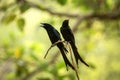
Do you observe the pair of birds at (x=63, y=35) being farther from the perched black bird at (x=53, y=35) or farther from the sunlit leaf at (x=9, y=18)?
the sunlit leaf at (x=9, y=18)

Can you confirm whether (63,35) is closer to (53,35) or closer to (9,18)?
(53,35)

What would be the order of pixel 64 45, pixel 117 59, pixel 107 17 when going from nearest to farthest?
pixel 64 45
pixel 107 17
pixel 117 59

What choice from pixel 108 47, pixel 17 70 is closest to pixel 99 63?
pixel 108 47

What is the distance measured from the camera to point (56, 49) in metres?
3.49

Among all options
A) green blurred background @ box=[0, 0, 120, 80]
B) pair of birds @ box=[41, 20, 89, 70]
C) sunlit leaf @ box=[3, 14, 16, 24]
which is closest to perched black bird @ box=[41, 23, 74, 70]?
pair of birds @ box=[41, 20, 89, 70]

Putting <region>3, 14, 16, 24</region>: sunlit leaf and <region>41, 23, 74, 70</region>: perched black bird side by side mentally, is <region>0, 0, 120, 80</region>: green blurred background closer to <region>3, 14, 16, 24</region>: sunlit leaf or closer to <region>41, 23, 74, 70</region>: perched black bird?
<region>3, 14, 16, 24</region>: sunlit leaf

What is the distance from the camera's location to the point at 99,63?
442cm

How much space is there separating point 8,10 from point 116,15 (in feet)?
2.22

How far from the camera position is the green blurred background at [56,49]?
1.73 m

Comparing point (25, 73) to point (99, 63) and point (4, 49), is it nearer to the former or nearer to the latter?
point (4, 49)

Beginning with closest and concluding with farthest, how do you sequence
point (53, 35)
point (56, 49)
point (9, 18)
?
point (53, 35)
point (9, 18)
point (56, 49)

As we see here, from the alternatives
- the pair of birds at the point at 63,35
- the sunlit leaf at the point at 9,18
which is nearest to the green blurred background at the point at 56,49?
the sunlit leaf at the point at 9,18

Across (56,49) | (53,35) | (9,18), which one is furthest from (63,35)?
(56,49)

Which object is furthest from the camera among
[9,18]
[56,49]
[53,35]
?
[56,49]
